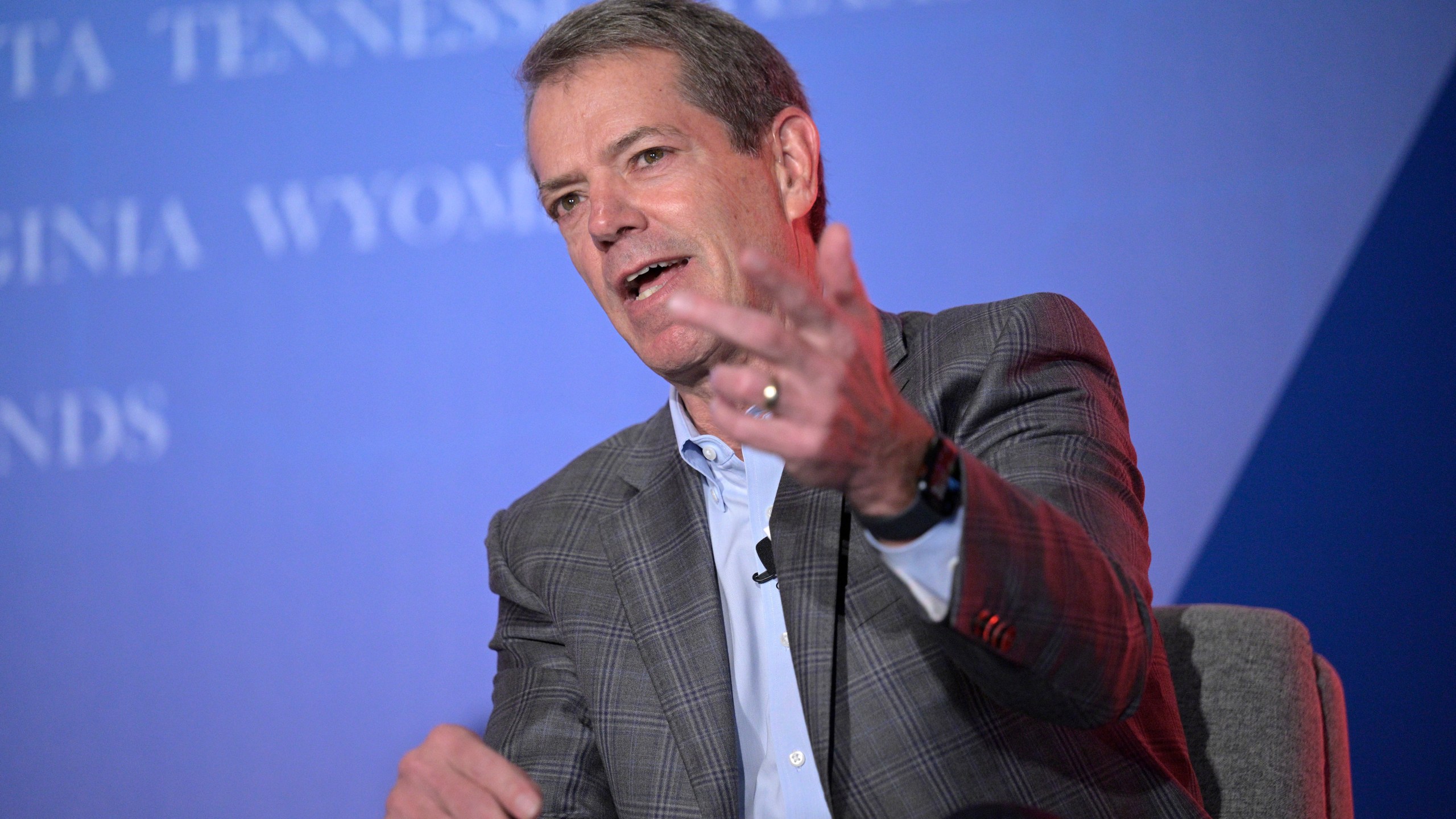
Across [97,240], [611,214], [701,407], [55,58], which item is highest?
[55,58]

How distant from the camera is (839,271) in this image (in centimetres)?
86

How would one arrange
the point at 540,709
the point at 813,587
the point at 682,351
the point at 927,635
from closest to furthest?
the point at 927,635 → the point at 813,587 → the point at 682,351 → the point at 540,709

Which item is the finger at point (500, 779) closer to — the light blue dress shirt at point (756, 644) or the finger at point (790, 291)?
the light blue dress shirt at point (756, 644)

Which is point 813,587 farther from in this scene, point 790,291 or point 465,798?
point 790,291

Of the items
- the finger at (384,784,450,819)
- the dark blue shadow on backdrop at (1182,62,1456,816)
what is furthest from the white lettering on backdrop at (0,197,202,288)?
the dark blue shadow on backdrop at (1182,62,1456,816)

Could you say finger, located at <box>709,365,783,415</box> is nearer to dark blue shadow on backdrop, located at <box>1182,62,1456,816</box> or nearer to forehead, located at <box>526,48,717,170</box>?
forehead, located at <box>526,48,717,170</box>

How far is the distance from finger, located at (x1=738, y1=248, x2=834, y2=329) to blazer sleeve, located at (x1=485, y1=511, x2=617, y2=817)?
102 cm

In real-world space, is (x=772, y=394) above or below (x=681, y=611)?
above

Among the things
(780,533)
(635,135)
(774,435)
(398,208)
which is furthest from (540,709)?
(398,208)

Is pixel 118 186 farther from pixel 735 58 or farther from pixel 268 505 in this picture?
pixel 735 58

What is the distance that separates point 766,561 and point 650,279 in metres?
0.51

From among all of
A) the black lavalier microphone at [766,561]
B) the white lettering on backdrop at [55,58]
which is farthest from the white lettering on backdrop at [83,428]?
the black lavalier microphone at [766,561]

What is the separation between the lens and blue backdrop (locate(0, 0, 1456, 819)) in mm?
2420

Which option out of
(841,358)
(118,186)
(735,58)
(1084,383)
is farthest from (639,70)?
(118,186)
